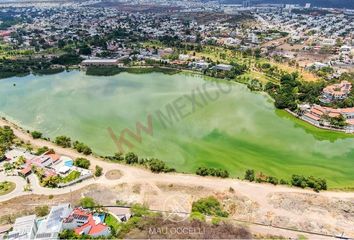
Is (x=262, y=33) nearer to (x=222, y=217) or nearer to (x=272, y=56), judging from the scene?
(x=272, y=56)

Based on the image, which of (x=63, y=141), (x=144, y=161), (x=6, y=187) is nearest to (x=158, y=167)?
(x=144, y=161)

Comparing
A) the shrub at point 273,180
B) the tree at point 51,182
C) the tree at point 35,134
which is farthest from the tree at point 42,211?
the shrub at point 273,180

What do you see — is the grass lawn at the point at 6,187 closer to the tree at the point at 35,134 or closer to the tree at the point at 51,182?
the tree at the point at 51,182

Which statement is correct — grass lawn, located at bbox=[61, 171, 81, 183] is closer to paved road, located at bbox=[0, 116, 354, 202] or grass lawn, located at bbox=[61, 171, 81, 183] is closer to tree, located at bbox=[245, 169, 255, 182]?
paved road, located at bbox=[0, 116, 354, 202]

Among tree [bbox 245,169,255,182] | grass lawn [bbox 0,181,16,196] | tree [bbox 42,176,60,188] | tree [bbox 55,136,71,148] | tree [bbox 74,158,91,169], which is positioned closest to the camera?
grass lawn [bbox 0,181,16,196]

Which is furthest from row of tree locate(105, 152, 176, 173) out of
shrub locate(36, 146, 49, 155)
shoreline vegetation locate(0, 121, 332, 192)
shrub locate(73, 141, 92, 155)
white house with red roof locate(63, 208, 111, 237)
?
white house with red roof locate(63, 208, 111, 237)

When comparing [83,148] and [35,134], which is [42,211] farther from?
Result: [35,134]

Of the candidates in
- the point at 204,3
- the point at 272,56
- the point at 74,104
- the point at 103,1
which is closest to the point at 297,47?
the point at 272,56

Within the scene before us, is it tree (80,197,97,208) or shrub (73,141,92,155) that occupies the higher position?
tree (80,197,97,208)

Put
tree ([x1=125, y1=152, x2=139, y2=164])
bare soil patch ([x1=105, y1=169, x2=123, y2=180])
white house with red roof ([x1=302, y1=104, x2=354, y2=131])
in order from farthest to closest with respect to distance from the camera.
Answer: white house with red roof ([x1=302, y1=104, x2=354, y2=131]), tree ([x1=125, y1=152, x2=139, y2=164]), bare soil patch ([x1=105, y1=169, x2=123, y2=180])
